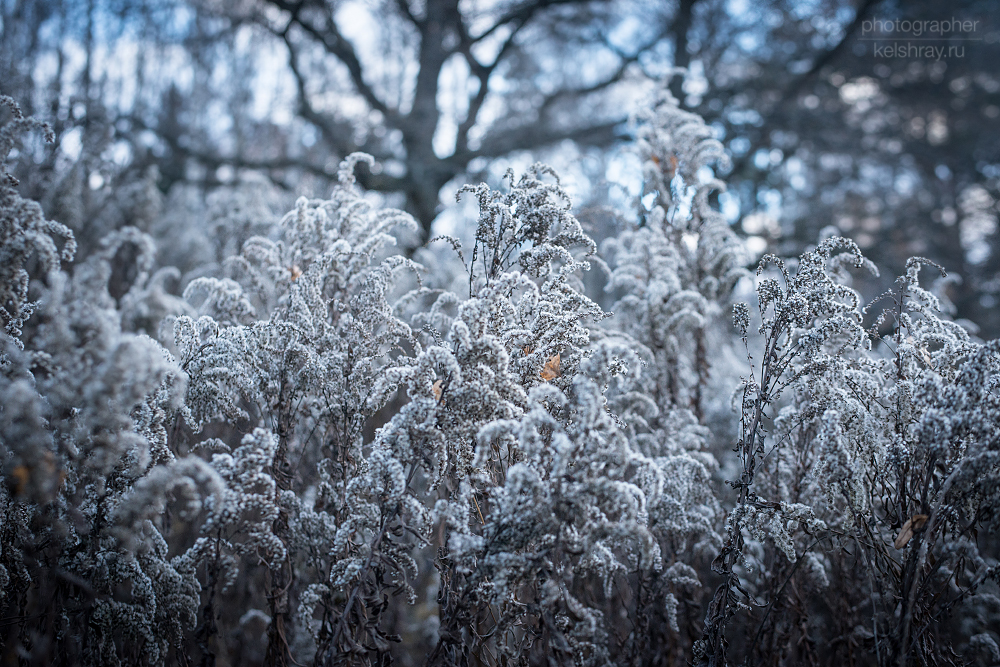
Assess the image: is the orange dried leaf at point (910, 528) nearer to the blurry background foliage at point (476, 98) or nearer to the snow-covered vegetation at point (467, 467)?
the snow-covered vegetation at point (467, 467)

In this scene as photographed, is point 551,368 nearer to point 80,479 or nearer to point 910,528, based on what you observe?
point 910,528

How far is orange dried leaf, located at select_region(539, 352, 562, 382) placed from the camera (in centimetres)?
225

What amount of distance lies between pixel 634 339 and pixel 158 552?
8.27 ft

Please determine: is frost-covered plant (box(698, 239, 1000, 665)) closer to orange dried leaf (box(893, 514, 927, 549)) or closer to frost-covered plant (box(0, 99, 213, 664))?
orange dried leaf (box(893, 514, 927, 549))

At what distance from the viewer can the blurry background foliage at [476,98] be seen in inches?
247

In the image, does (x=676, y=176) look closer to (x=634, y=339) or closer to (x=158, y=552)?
(x=634, y=339)

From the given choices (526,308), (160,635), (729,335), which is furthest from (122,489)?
(729,335)

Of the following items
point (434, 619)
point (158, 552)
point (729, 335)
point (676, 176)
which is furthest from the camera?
point (729, 335)

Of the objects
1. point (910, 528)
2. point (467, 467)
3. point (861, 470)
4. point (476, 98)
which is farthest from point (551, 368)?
point (476, 98)

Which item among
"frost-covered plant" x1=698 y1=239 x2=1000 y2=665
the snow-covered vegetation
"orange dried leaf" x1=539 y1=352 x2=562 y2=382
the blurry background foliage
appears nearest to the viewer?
the snow-covered vegetation

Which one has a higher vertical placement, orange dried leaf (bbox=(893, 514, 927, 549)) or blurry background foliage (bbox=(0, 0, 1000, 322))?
blurry background foliage (bbox=(0, 0, 1000, 322))

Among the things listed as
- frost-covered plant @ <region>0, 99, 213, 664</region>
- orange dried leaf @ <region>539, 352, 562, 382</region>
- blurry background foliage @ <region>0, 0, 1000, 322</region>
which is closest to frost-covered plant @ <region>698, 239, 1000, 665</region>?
orange dried leaf @ <region>539, 352, 562, 382</region>

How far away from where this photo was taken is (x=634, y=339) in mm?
3283

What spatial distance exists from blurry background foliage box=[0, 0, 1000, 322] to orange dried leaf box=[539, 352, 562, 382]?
3.22m
